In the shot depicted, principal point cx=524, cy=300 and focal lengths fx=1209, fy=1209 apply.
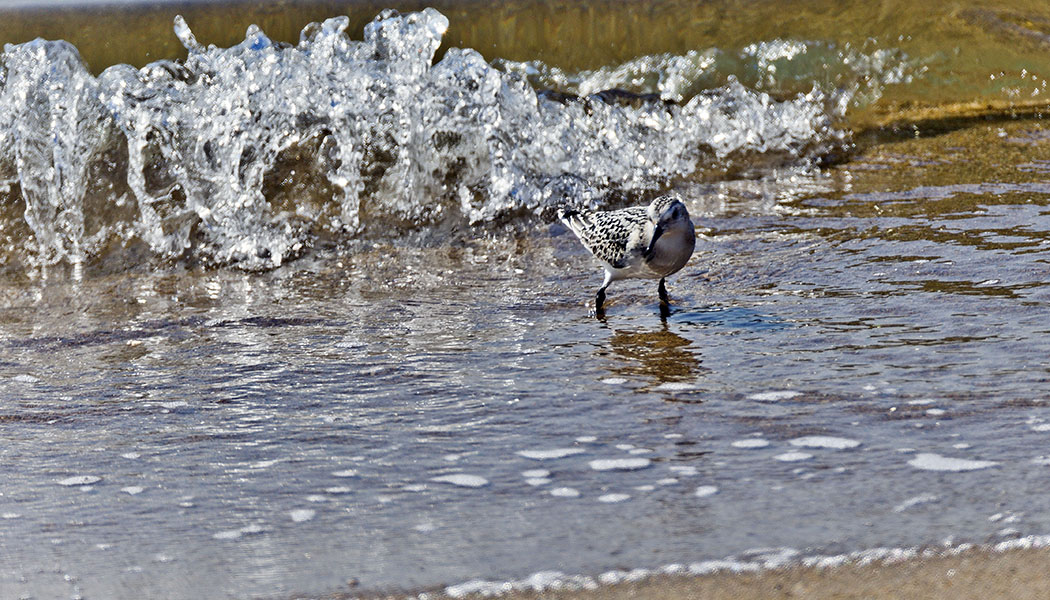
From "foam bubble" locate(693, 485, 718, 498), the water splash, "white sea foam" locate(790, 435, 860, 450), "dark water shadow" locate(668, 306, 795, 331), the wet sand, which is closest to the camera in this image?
the wet sand

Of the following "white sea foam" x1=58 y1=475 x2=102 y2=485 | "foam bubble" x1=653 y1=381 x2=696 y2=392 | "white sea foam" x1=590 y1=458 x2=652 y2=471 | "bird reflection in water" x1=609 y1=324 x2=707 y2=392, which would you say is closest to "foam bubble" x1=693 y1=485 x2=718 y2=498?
"white sea foam" x1=590 y1=458 x2=652 y2=471

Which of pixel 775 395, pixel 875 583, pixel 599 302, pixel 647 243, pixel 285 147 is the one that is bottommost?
pixel 875 583

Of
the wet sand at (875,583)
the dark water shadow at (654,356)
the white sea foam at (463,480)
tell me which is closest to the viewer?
the wet sand at (875,583)

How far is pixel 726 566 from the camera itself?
2.80 m

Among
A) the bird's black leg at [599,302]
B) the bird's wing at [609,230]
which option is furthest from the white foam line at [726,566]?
the bird's black leg at [599,302]

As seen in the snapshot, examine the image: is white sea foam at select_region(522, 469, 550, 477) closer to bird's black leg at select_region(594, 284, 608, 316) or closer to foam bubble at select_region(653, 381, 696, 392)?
foam bubble at select_region(653, 381, 696, 392)

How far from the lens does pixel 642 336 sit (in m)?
4.98

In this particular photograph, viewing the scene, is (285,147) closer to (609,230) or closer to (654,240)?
(609,230)

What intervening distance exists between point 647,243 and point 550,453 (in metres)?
1.75

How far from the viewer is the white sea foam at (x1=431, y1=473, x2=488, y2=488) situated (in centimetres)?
340

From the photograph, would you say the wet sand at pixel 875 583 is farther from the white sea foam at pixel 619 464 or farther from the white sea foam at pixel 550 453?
the white sea foam at pixel 550 453

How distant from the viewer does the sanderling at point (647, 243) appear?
5141 millimetres

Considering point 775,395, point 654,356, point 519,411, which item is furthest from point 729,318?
point 519,411

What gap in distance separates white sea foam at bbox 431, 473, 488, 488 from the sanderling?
1934 millimetres
